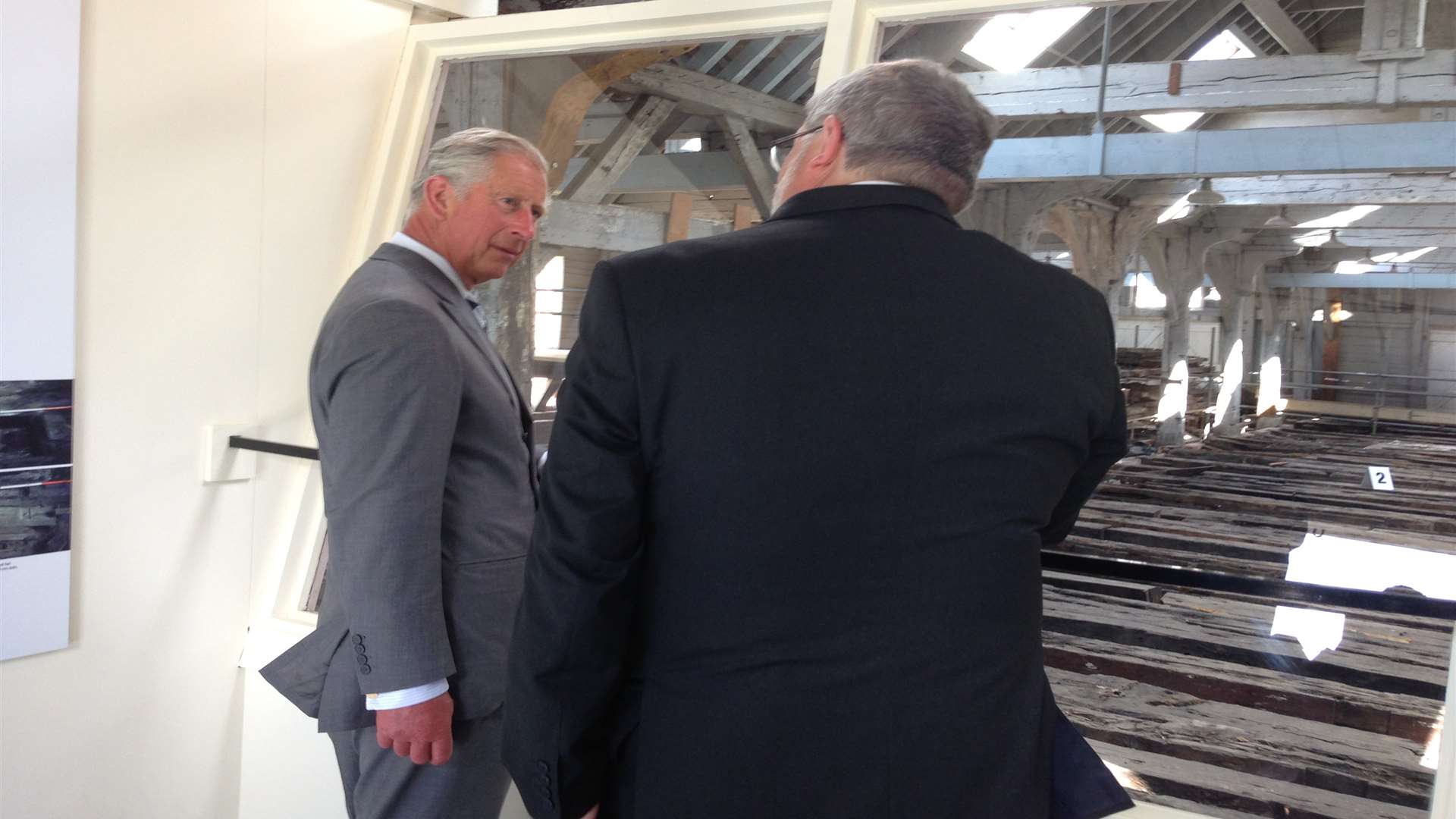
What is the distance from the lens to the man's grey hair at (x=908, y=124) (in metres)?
1.00

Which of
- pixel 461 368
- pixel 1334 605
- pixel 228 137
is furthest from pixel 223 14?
pixel 1334 605

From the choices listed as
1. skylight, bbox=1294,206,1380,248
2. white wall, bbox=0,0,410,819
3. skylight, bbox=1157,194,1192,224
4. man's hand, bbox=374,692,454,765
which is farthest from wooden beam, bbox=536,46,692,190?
man's hand, bbox=374,692,454,765

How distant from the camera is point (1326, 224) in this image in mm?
1737

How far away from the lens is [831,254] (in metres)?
0.96

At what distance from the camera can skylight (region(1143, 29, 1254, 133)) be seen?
1752 millimetres

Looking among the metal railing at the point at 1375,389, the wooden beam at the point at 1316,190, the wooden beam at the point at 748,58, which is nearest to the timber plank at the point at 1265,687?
the metal railing at the point at 1375,389

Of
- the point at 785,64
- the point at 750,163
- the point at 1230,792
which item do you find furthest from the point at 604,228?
the point at 1230,792

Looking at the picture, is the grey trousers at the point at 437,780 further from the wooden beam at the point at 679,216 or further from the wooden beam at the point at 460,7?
the wooden beam at the point at 460,7

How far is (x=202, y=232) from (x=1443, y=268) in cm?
227

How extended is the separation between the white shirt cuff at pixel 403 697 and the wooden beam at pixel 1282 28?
157 centimetres

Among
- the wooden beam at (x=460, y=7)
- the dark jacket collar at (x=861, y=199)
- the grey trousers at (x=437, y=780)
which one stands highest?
the wooden beam at (x=460, y=7)

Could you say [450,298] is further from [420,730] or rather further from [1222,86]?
[1222,86]

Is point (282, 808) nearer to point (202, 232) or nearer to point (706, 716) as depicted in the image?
point (202, 232)

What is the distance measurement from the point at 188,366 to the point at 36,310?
0.35 m
